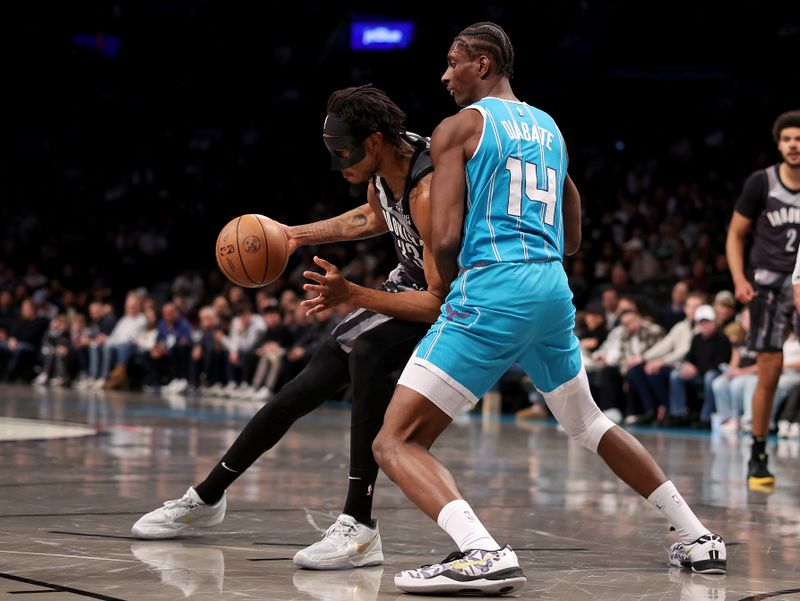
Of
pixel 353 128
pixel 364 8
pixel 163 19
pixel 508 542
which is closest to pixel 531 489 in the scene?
pixel 508 542

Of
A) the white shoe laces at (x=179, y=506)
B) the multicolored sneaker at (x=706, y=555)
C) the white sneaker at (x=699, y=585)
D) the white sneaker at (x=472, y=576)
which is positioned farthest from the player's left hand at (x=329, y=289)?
the multicolored sneaker at (x=706, y=555)

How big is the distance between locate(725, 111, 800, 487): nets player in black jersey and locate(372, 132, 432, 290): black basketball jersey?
280 cm

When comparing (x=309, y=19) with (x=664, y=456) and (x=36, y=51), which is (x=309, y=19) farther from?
(x=664, y=456)

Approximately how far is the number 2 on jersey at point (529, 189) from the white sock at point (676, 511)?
1069 millimetres

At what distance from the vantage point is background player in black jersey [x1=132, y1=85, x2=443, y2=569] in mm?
4254

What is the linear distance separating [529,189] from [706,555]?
4.69ft

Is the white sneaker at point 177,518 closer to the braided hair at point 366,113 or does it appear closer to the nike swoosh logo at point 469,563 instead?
the nike swoosh logo at point 469,563

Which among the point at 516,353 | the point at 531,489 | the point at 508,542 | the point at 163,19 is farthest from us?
the point at 163,19

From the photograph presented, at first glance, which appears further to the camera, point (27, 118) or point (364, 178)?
point (27, 118)

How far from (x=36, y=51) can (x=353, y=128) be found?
24725mm

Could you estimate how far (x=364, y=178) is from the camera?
14.6 ft

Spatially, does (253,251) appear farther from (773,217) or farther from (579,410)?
(773,217)

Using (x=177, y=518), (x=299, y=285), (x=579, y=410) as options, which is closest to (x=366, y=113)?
(x=579, y=410)

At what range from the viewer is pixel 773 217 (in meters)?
6.99
